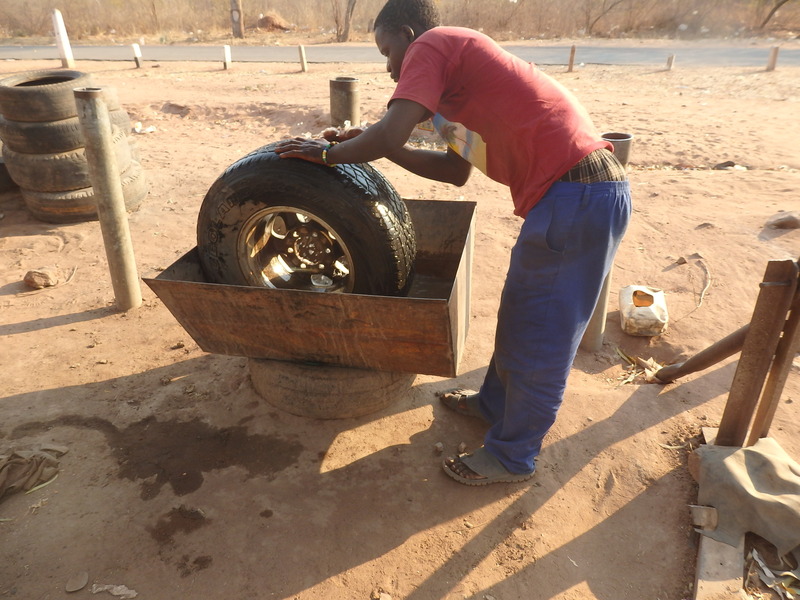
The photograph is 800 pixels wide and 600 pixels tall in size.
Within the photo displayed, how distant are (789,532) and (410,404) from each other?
1.83 metres

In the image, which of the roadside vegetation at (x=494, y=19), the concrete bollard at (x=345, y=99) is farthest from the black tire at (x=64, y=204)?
the roadside vegetation at (x=494, y=19)

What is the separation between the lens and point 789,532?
2.28 metres

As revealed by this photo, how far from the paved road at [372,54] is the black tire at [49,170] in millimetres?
12857

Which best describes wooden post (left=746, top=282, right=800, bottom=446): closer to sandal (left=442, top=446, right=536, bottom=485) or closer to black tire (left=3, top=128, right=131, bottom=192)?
sandal (left=442, top=446, right=536, bottom=485)

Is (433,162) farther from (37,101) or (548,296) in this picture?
(37,101)

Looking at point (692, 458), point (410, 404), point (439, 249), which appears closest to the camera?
point (692, 458)

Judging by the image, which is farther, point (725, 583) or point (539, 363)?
point (539, 363)

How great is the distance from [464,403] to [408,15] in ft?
6.47

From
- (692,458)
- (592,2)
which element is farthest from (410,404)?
(592,2)

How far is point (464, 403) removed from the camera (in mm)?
3160

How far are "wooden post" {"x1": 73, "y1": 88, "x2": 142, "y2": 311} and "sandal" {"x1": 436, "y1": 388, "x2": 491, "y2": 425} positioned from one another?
2.55 metres

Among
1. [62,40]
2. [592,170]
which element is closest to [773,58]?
[592,170]

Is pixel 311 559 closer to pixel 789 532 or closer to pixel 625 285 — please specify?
pixel 789 532

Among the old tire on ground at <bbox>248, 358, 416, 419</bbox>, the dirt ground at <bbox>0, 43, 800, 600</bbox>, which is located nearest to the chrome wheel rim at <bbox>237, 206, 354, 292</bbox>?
the old tire on ground at <bbox>248, 358, 416, 419</bbox>
